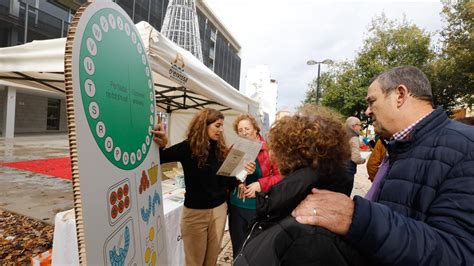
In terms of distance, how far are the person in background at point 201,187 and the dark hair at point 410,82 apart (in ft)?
4.93

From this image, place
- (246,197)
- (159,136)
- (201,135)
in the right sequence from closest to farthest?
(159,136), (201,135), (246,197)

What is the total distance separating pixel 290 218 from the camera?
0.94m

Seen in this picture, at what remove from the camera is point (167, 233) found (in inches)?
104

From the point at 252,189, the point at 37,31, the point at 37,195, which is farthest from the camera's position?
the point at 37,31

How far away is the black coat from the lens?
0.86 meters

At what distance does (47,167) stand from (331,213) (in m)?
10.7

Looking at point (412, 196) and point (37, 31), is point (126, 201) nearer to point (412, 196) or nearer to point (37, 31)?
point (412, 196)

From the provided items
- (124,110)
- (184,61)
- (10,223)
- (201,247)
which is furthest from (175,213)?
(10,223)

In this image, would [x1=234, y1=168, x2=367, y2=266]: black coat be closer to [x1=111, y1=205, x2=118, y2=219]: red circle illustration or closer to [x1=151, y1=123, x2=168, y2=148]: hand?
[x1=111, y1=205, x2=118, y2=219]: red circle illustration

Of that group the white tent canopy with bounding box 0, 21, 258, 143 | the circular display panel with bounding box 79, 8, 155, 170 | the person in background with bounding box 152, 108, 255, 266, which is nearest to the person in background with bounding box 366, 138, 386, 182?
the white tent canopy with bounding box 0, 21, 258, 143

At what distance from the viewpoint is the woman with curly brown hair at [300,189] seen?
0.87 m

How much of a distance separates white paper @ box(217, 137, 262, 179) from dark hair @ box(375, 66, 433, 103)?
112 centimetres

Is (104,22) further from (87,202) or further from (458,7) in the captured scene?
(458,7)

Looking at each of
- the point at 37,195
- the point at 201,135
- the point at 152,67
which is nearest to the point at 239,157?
the point at 201,135
